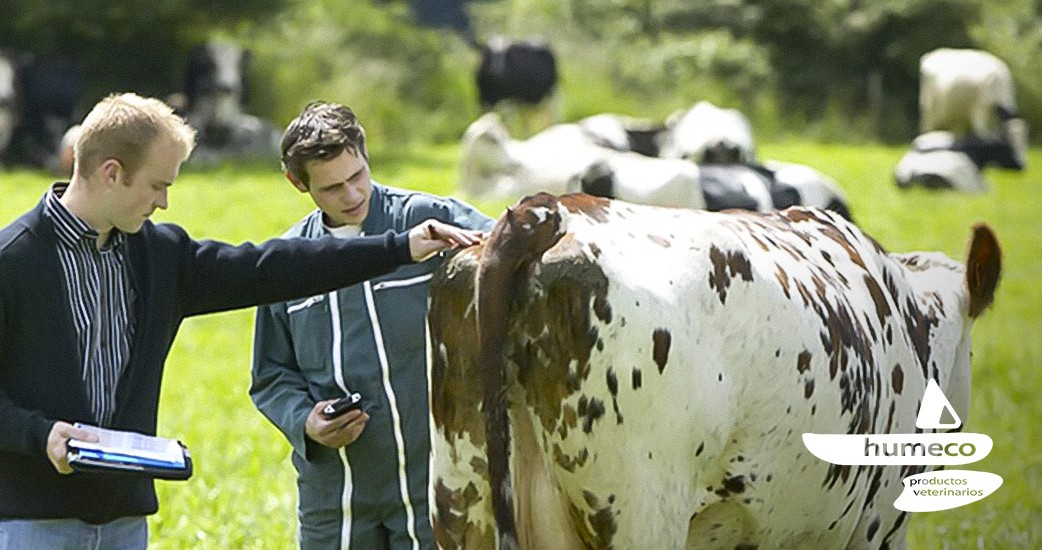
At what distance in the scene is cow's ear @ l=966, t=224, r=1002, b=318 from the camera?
18.2ft

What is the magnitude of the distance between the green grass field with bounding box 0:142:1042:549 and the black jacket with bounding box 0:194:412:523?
2286 millimetres

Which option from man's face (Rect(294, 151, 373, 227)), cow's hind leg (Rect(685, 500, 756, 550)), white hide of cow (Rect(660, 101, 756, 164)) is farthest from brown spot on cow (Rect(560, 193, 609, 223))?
white hide of cow (Rect(660, 101, 756, 164))

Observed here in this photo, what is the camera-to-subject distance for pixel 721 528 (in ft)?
13.7

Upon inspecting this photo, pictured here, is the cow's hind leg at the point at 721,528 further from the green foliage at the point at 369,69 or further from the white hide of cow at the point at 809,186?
the green foliage at the point at 369,69

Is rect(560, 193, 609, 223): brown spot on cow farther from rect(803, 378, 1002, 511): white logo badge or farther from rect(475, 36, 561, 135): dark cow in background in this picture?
rect(475, 36, 561, 135): dark cow in background

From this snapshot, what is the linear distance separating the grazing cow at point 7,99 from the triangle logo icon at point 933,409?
621 inches

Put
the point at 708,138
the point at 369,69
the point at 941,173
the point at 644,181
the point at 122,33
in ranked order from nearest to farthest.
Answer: the point at 644,181 < the point at 708,138 < the point at 941,173 < the point at 122,33 < the point at 369,69

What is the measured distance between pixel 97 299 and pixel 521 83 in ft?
62.9

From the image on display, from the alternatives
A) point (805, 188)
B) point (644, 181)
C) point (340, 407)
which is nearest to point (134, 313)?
point (340, 407)

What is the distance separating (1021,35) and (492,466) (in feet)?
71.8

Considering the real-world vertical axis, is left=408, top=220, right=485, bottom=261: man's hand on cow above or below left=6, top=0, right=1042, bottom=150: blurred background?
below

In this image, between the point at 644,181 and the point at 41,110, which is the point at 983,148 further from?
the point at 41,110

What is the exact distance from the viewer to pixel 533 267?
148 inches

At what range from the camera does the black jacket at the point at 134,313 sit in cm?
367
